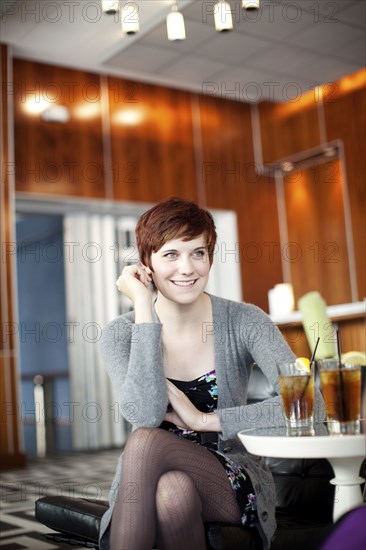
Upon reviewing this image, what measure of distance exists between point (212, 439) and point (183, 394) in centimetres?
13

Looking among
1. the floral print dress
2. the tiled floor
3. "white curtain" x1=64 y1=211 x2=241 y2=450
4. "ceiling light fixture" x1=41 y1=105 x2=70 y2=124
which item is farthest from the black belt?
"ceiling light fixture" x1=41 y1=105 x2=70 y2=124

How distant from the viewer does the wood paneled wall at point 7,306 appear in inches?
207

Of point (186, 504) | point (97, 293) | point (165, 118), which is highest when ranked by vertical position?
point (165, 118)

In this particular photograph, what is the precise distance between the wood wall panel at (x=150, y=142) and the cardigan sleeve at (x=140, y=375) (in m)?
4.59

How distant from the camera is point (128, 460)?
4.81ft

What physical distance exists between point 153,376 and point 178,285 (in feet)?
0.84

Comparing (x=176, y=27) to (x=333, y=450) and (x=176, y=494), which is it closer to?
(x=176, y=494)

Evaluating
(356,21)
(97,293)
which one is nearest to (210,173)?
(97,293)

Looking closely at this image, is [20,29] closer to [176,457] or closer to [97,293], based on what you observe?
[97,293]

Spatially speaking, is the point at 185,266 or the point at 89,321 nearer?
the point at 185,266

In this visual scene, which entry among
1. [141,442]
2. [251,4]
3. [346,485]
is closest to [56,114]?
[251,4]

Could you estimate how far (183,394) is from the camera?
164 centimetres

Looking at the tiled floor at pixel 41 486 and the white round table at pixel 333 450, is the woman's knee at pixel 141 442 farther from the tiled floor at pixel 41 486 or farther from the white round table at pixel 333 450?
the tiled floor at pixel 41 486

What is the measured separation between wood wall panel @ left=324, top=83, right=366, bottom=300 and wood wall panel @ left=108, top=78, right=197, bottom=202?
1.38m
